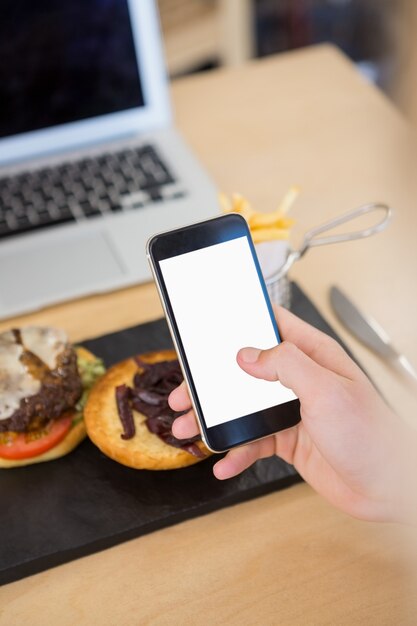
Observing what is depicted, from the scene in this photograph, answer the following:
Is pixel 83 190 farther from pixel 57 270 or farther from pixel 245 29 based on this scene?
pixel 245 29

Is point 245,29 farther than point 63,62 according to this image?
Yes

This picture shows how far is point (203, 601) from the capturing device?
2.30ft

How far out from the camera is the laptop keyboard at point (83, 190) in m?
1.19

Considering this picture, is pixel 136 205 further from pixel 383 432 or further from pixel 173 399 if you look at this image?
pixel 383 432

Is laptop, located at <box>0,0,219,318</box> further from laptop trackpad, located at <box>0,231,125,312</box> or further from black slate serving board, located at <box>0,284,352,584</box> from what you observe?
black slate serving board, located at <box>0,284,352,584</box>

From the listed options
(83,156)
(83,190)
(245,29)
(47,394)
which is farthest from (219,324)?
(245,29)

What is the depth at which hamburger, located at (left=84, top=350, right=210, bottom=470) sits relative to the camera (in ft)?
2.61

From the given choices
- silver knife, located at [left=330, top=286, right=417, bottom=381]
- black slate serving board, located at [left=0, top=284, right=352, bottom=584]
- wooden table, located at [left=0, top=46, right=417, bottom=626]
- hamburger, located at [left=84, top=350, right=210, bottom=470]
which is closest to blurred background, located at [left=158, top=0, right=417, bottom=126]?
wooden table, located at [left=0, top=46, right=417, bottom=626]

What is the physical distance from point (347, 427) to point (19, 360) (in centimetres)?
42

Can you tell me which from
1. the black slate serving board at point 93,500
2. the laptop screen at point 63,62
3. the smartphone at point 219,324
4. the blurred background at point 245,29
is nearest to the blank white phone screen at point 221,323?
the smartphone at point 219,324

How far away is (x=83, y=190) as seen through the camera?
124 centimetres

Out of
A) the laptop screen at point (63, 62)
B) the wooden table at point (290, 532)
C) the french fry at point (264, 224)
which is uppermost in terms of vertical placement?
the laptop screen at point (63, 62)

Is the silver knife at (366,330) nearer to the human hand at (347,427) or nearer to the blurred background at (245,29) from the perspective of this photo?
the human hand at (347,427)

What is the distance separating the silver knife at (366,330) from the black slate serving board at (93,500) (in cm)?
24
